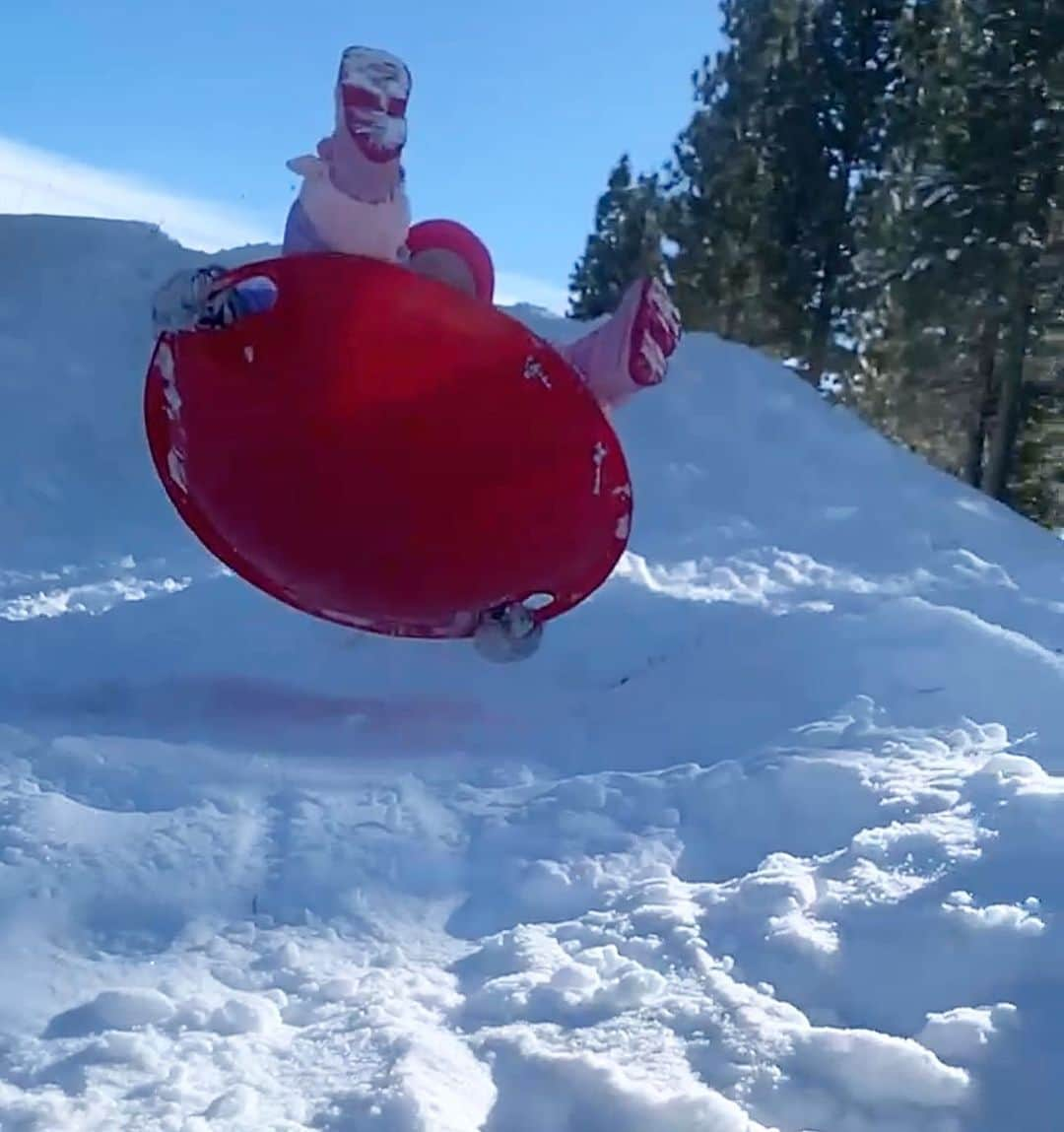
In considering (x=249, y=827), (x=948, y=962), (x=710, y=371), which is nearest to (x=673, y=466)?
(x=710, y=371)

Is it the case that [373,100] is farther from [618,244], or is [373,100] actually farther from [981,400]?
[618,244]

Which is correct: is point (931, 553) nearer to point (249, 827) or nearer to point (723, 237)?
point (249, 827)

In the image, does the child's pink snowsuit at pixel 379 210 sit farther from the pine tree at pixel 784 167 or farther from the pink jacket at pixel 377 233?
the pine tree at pixel 784 167

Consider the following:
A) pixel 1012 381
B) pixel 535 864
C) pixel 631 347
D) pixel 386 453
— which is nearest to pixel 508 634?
pixel 386 453

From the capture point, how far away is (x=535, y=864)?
316cm

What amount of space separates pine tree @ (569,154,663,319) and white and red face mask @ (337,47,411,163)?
12763 millimetres

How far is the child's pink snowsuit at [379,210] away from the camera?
12.2ft

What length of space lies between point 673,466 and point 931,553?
1610 millimetres

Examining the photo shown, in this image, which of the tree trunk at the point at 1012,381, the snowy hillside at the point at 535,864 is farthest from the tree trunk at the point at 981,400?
the snowy hillside at the point at 535,864

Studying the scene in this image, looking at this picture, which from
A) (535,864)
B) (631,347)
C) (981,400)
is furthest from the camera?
(981,400)

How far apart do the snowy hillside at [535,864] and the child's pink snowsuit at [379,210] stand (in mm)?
1080

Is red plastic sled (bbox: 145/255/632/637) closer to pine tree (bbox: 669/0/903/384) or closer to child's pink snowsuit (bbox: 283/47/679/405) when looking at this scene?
child's pink snowsuit (bbox: 283/47/679/405)

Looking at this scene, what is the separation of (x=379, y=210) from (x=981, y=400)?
11965 mm

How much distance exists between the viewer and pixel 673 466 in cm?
841
